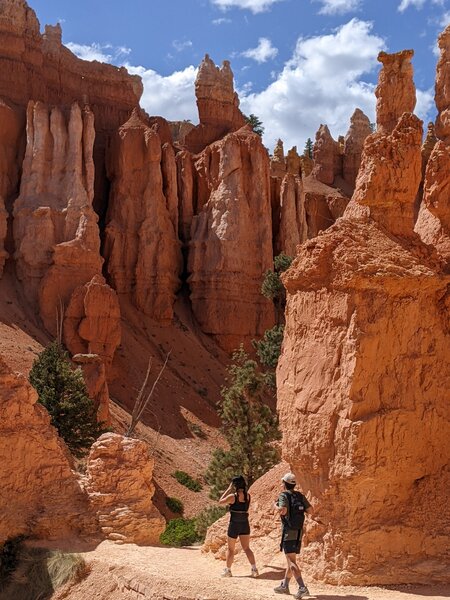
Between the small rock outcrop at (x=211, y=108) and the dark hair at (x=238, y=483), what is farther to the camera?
the small rock outcrop at (x=211, y=108)

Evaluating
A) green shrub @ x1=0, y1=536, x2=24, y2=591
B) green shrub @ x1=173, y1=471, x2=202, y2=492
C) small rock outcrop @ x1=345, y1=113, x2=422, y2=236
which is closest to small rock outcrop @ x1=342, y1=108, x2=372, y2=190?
green shrub @ x1=173, y1=471, x2=202, y2=492

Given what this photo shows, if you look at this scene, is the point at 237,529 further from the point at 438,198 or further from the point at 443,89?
the point at 443,89

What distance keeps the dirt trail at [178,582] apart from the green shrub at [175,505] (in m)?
14.8

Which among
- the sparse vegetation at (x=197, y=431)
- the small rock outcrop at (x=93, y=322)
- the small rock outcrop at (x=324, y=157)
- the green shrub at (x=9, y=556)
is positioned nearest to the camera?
the green shrub at (x=9, y=556)

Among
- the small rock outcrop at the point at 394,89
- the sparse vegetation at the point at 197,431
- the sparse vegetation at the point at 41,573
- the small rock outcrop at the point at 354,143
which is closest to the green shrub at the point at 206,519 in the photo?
the sparse vegetation at the point at 41,573

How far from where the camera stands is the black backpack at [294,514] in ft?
31.3

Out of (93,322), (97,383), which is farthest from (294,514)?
(93,322)

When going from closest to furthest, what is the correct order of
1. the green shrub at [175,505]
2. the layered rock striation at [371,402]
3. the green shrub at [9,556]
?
1. the layered rock striation at [371,402]
2. the green shrub at [9,556]
3. the green shrub at [175,505]

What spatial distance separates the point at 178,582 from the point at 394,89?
8508 mm

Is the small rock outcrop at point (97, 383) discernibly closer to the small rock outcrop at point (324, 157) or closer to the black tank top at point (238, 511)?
the black tank top at point (238, 511)

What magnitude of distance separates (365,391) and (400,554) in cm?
208

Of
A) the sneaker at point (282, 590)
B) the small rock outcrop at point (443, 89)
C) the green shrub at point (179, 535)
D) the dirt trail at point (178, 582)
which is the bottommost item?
the green shrub at point (179, 535)

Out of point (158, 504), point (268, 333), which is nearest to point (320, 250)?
point (158, 504)

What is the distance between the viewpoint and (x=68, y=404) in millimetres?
25172
